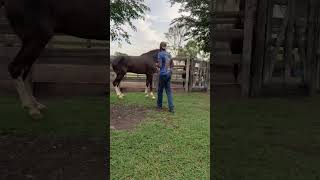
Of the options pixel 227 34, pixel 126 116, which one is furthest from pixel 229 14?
pixel 126 116

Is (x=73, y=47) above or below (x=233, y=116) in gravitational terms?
above

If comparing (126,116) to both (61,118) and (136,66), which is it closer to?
(61,118)

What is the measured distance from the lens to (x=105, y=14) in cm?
142

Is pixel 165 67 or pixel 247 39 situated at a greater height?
pixel 247 39

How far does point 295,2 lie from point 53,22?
81 cm

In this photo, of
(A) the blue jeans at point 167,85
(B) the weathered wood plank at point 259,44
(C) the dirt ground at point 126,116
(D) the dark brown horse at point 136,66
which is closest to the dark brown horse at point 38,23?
(B) the weathered wood plank at point 259,44

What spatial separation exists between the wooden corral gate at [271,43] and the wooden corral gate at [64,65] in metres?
0.45

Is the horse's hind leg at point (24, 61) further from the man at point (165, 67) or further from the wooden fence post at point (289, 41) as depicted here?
the man at point (165, 67)

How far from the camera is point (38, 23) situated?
4.34ft

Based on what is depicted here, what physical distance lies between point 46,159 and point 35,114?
168 mm

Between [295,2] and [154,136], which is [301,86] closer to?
[295,2]

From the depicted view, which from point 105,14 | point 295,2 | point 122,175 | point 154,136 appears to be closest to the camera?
point 295,2

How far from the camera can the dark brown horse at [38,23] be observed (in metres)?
1.30

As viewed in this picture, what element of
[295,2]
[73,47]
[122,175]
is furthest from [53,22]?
[295,2]
